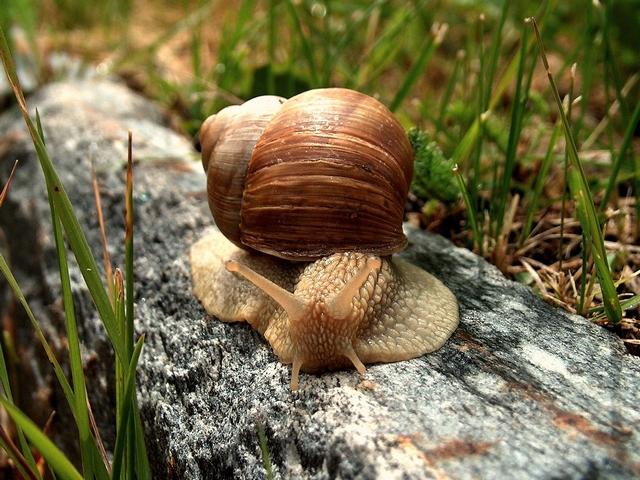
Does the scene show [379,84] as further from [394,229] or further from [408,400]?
[408,400]

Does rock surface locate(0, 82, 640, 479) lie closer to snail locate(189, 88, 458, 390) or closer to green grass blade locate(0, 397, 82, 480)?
snail locate(189, 88, 458, 390)

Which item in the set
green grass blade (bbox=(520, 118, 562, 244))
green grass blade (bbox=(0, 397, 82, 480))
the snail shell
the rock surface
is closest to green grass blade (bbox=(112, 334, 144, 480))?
green grass blade (bbox=(0, 397, 82, 480))

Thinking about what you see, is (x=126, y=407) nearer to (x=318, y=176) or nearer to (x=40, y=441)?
(x=40, y=441)

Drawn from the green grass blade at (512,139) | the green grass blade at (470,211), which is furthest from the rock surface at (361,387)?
the green grass blade at (512,139)

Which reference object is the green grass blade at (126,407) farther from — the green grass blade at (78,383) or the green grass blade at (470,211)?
the green grass blade at (470,211)

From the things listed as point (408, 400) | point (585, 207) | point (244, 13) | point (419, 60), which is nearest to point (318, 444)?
point (408, 400)

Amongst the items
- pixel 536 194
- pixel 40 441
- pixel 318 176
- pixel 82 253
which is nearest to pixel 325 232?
pixel 318 176
